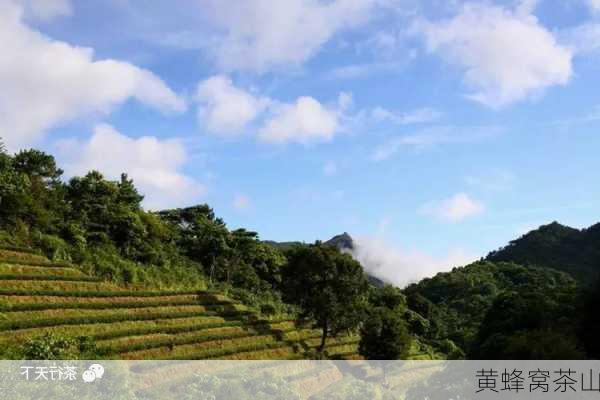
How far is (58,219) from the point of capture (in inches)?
1578

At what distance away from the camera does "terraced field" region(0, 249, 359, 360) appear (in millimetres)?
27906

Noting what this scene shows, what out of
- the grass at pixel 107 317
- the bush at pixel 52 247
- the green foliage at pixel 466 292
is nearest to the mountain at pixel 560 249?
the green foliage at pixel 466 292

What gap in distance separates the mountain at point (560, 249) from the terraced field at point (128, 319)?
64181mm

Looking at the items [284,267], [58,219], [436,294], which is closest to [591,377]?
[284,267]

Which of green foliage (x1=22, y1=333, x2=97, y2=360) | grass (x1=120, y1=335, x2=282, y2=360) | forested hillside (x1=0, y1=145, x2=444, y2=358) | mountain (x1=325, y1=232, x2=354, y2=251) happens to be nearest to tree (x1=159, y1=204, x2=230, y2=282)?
forested hillside (x1=0, y1=145, x2=444, y2=358)

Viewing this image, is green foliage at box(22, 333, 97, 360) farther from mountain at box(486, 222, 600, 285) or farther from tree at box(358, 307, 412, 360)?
mountain at box(486, 222, 600, 285)

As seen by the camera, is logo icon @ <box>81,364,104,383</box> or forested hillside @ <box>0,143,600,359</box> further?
forested hillside @ <box>0,143,600,359</box>

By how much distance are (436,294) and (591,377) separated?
78.3 m

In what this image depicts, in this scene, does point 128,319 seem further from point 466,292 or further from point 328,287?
point 466,292

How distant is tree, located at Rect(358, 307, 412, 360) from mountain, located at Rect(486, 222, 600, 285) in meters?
54.1

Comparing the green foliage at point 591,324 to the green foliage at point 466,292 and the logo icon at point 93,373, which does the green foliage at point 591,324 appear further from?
the green foliage at point 466,292

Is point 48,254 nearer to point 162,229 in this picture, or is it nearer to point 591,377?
point 162,229

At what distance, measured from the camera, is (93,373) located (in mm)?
19219

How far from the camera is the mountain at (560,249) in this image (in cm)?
9206
